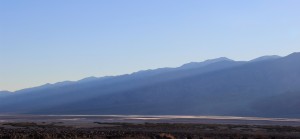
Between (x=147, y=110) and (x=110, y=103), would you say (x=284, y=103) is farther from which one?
(x=110, y=103)

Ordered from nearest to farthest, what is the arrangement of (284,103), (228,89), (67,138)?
1. (67,138)
2. (284,103)
3. (228,89)

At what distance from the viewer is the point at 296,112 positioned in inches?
5699

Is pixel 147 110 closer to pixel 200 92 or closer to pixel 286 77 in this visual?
pixel 200 92

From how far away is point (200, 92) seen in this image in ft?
639

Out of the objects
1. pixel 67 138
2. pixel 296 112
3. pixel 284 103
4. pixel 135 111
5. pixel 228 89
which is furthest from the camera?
pixel 228 89

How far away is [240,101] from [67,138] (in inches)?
5535

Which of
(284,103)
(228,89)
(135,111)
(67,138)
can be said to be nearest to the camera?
(67,138)

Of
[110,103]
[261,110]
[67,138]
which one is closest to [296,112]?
[261,110]

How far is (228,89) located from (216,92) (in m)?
4.14

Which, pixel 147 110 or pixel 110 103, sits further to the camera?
pixel 110 103

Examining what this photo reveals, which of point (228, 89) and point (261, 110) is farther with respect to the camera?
point (228, 89)

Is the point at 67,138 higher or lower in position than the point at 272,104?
lower

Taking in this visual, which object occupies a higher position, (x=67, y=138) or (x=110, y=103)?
(x=110, y=103)

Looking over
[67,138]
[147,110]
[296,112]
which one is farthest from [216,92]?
[67,138]
